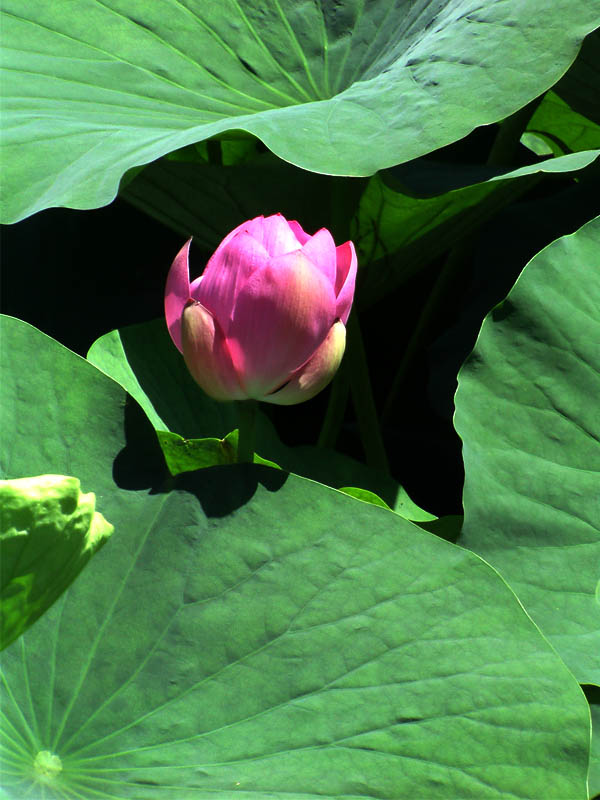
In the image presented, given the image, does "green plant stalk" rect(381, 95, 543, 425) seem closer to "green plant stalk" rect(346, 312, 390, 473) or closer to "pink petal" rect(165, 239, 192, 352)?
"green plant stalk" rect(346, 312, 390, 473)

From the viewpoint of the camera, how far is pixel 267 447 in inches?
35.9

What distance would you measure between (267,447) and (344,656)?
14.0 inches

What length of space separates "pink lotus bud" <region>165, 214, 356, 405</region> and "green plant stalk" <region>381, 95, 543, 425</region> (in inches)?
21.5

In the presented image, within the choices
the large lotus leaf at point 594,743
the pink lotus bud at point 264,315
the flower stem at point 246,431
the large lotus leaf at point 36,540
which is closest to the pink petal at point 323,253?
the pink lotus bud at point 264,315

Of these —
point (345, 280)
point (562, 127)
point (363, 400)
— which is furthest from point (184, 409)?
point (562, 127)

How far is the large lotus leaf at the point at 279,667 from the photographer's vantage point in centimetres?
55

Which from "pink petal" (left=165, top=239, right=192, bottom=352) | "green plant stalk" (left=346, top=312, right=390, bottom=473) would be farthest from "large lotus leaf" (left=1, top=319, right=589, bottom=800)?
"green plant stalk" (left=346, top=312, right=390, bottom=473)

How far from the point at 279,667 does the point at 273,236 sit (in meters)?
0.31

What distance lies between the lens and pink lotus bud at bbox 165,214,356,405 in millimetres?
591

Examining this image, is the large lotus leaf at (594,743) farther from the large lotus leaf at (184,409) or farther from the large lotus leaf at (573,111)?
the large lotus leaf at (573,111)

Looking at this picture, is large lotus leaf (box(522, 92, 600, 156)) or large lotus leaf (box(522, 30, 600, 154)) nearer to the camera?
large lotus leaf (box(522, 30, 600, 154))

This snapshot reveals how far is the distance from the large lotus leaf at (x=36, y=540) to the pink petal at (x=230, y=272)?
0.70ft

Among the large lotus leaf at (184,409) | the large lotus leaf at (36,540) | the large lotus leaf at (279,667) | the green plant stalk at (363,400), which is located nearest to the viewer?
the large lotus leaf at (36,540)

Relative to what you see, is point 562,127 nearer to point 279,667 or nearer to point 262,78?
point 262,78
